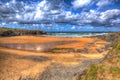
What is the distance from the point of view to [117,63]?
9016mm

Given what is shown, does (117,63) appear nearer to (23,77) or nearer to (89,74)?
(89,74)

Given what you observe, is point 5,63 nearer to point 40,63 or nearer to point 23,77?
point 40,63

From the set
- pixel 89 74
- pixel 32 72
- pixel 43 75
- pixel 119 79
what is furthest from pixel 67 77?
pixel 119 79

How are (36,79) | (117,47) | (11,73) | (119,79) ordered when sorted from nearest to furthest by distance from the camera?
(119,79), (117,47), (36,79), (11,73)

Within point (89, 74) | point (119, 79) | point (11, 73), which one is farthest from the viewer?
point (11, 73)

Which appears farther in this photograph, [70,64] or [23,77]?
[70,64]

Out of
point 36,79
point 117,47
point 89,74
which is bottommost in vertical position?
point 36,79

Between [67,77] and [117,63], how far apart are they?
950 centimetres

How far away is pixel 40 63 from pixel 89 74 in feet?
51.9

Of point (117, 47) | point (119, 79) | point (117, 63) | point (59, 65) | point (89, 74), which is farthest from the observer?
point (59, 65)

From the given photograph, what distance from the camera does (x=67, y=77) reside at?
59.2ft

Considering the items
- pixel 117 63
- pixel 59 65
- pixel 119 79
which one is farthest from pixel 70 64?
pixel 119 79

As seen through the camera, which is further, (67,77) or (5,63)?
(5,63)

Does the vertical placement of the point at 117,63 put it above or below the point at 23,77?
above
